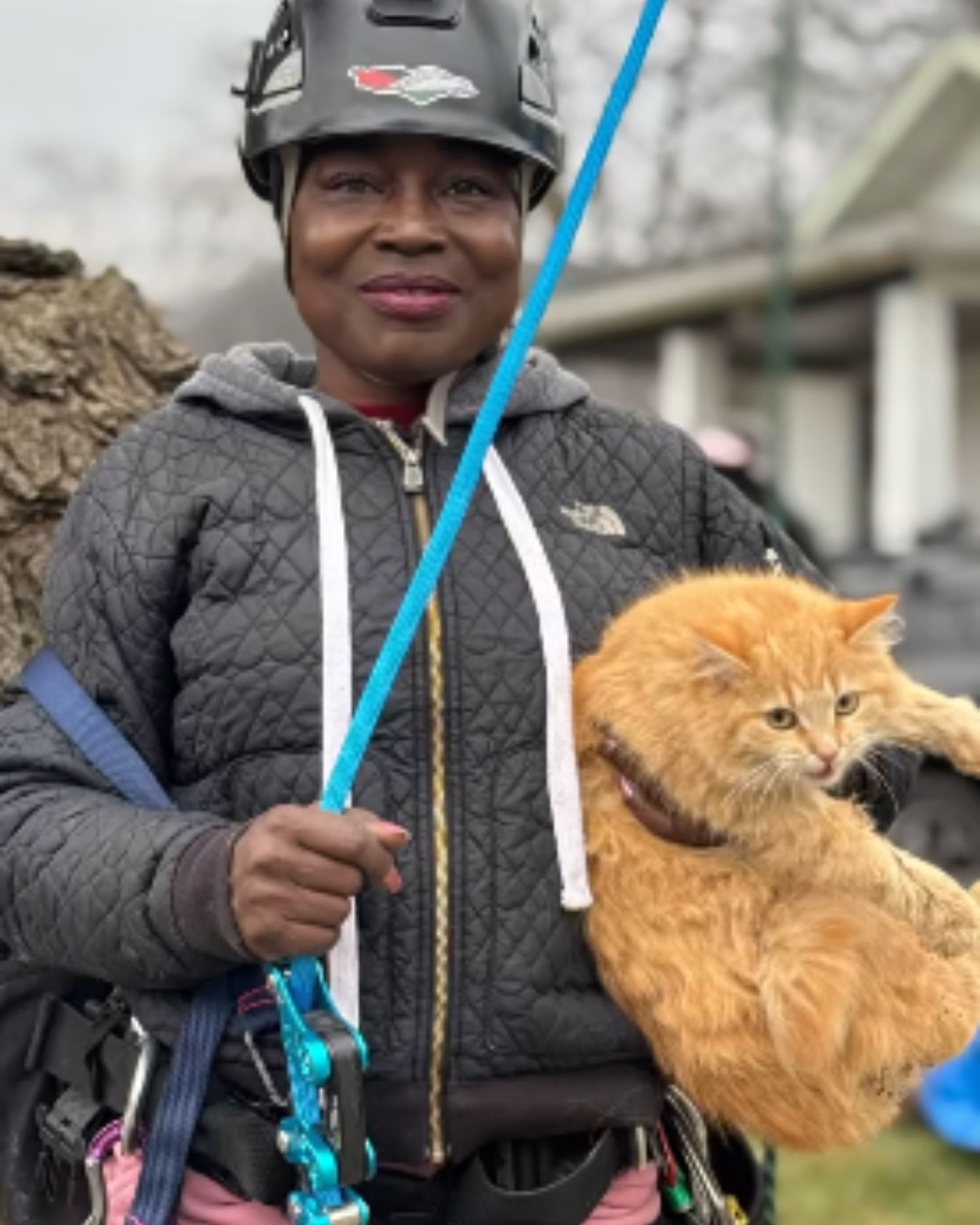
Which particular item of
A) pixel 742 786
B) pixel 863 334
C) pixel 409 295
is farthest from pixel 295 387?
pixel 863 334

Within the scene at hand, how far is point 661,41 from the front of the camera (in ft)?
60.4

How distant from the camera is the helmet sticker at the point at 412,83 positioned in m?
1.95

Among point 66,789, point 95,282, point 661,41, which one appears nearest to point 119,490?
point 66,789

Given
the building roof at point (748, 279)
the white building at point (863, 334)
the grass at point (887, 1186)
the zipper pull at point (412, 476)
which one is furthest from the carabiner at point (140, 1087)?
the building roof at point (748, 279)

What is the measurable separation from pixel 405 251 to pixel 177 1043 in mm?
874

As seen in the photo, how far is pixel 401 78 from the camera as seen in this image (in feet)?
6.40

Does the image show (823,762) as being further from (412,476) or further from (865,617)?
(412,476)

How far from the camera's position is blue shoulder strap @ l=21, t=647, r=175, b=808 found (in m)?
1.86

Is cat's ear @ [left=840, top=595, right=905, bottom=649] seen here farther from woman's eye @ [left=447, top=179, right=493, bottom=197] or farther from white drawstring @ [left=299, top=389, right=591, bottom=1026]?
woman's eye @ [left=447, top=179, right=493, bottom=197]

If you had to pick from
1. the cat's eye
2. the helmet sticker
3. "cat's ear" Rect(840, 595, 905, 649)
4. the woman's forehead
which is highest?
the helmet sticker

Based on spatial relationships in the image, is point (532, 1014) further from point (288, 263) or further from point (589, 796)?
point (288, 263)

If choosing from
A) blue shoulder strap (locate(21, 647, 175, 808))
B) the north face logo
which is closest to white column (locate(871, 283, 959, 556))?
the north face logo

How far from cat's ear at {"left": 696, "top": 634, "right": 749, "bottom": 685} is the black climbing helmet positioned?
587 millimetres

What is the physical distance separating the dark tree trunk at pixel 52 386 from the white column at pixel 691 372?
603 inches
